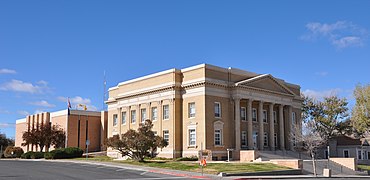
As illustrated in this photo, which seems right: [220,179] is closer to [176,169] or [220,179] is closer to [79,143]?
[176,169]

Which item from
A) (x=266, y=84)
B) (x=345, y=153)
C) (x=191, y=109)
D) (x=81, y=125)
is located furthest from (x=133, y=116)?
(x=345, y=153)

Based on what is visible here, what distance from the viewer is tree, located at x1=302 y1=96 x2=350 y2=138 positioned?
69688 mm

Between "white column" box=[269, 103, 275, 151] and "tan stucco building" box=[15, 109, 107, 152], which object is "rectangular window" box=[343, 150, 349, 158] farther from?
"tan stucco building" box=[15, 109, 107, 152]

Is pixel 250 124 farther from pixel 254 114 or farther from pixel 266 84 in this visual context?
pixel 266 84

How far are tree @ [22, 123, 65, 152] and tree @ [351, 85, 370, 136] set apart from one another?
44.8m

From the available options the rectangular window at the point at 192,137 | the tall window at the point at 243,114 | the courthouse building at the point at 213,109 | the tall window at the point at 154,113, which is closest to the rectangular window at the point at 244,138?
the courthouse building at the point at 213,109

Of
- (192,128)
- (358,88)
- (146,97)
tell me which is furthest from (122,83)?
(358,88)

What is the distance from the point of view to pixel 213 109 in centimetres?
4956

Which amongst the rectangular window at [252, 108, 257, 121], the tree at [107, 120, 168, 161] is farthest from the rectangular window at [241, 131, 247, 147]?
the tree at [107, 120, 168, 161]

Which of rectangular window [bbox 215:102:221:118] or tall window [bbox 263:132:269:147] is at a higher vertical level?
rectangular window [bbox 215:102:221:118]

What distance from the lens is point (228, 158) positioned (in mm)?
48312

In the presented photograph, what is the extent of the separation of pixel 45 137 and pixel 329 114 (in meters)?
46.9

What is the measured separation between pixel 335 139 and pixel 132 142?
41640 mm

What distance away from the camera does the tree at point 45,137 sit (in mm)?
67250
